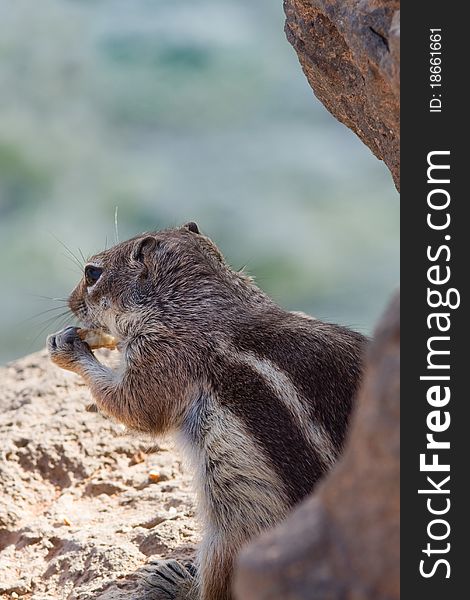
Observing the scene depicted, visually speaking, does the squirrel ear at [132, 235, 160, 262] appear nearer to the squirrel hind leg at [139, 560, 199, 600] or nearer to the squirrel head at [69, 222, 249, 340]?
the squirrel head at [69, 222, 249, 340]

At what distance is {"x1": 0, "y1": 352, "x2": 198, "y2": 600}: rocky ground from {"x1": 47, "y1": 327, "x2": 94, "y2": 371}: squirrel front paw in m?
0.61

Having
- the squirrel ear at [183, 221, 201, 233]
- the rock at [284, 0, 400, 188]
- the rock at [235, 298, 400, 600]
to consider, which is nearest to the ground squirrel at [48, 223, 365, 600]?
the squirrel ear at [183, 221, 201, 233]

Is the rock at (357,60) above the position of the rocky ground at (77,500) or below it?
above

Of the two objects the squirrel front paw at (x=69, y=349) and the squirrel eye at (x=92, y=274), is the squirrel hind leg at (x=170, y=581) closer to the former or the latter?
the squirrel front paw at (x=69, y=349)

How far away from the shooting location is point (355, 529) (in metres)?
2.33

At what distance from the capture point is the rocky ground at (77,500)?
16.5ft

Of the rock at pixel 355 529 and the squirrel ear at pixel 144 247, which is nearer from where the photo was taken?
the rock at pixel 355 529

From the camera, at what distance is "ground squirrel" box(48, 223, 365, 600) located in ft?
13.6

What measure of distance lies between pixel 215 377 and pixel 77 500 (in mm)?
1665

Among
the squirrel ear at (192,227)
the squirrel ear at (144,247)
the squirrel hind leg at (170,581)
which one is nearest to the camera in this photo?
the squirrel hind leg at (170,581)

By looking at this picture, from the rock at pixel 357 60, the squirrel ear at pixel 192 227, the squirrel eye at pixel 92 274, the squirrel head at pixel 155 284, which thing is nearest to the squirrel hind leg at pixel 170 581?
the squirrel head at pixel 155 284

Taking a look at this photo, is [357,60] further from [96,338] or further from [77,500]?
[77,500]

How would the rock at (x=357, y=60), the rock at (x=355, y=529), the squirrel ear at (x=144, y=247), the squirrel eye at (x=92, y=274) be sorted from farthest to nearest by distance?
1. the squirrel eye at (x=92, y=274)
2. the squirrel ear at (x=144, y=247)
3. the rock at (x=357, y=60)
4. the rock at (x=355, y=529)

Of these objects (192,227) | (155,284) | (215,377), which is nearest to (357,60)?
(215,377)
